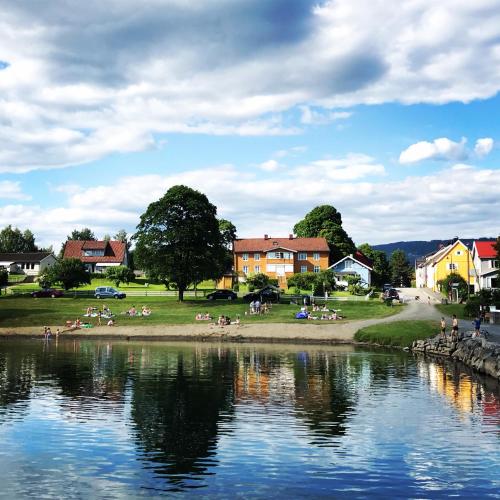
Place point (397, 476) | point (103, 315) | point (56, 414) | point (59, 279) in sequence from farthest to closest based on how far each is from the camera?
point (59, 279) < point (103, 315) < point (56, 414) < point (397, 476)

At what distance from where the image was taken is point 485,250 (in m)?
115

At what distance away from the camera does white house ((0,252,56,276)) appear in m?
139

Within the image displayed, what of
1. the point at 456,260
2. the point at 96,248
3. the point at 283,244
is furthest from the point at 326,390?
the point at 96,248

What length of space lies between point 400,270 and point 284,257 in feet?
239

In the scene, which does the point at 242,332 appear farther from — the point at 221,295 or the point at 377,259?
the point at 377,259

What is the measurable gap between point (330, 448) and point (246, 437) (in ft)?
12.0

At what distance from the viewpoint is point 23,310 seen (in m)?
78.2

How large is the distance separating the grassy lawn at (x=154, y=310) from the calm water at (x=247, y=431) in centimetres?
2543

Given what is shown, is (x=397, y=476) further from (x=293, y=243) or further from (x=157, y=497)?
(x=293, y=243)

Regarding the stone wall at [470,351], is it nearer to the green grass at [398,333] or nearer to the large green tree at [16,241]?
the green grass at [398,333]

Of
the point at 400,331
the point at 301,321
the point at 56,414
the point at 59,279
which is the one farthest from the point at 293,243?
the point at 56,414

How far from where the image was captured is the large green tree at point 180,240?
84.8 meters

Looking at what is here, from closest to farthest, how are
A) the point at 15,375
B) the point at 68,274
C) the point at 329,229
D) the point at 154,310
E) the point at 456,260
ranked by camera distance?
1. the point at 15,375
2. the point at 154,310
3. the point at 68,274
4. the point at 456,260
5. the point at 329,229

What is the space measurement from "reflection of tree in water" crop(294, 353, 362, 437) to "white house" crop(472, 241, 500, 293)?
216 ft
